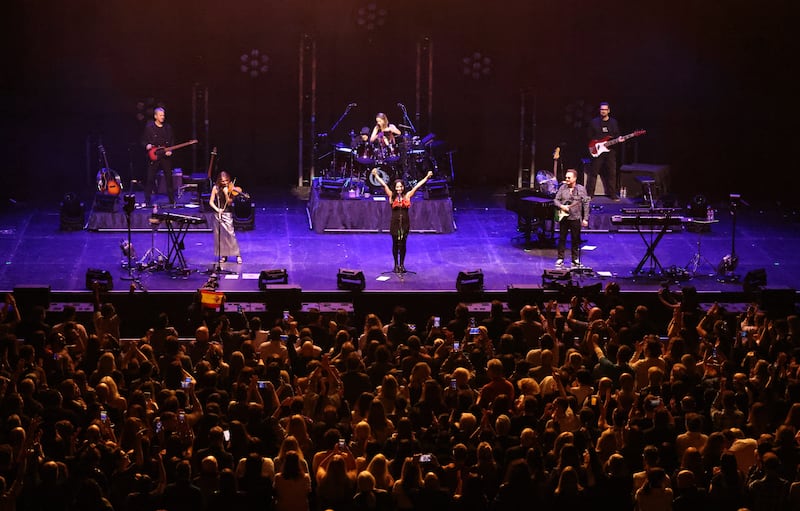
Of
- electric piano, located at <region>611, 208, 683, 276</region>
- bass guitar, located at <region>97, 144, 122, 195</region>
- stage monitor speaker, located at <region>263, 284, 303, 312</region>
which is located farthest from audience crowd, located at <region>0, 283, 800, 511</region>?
bass guitar, located at <region>97, 144, 122, 195</region>

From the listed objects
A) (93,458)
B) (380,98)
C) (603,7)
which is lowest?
(93,458)

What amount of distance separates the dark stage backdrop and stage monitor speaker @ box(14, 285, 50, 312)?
8.58m

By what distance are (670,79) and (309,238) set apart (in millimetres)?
9499

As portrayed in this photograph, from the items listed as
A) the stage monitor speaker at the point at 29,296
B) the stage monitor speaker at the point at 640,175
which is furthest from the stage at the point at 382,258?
the stage monitor speaker at the point at 640,175

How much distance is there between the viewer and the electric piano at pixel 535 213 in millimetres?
20703

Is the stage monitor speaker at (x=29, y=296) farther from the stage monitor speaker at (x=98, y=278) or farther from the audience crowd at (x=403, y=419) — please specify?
the audience crowd at (x=403, y=419)

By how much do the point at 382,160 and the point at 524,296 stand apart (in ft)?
21.2

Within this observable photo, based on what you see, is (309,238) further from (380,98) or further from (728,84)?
(728,84)

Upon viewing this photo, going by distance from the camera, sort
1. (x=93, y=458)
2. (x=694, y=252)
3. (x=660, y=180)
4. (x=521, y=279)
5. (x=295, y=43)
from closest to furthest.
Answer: (x=93, y=458), (x=521, y=279), (x=694, y=252), (x=660, y=180), (x=295, y=43)

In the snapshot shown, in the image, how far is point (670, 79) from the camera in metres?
26.1

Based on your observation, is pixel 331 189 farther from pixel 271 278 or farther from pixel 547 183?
pixel 271 278

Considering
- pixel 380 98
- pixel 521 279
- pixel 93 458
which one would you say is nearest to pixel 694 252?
pixel 521 279

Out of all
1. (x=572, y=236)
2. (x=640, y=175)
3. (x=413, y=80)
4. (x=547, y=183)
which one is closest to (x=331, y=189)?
(x=547, y=183)

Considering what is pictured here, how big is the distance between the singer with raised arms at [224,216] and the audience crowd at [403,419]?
4863 mm
